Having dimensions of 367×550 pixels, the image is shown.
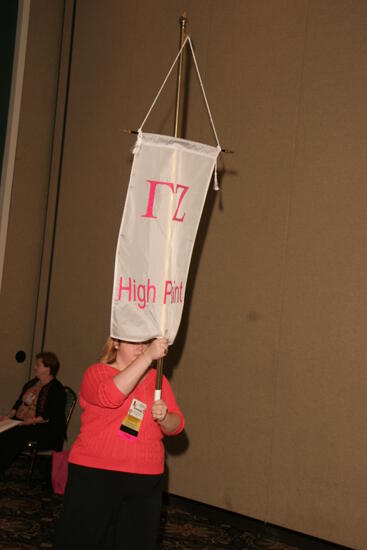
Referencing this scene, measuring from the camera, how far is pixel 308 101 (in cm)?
484

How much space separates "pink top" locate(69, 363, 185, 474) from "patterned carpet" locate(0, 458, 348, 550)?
179 centimetres

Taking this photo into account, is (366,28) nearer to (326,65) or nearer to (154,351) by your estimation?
(326,65)

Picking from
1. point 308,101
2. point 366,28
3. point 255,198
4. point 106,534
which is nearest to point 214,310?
point 255,198

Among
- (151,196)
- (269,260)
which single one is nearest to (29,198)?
(269,260)

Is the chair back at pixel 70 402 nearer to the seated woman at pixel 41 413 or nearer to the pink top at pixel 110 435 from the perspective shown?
the seated woman at pixel 41 413

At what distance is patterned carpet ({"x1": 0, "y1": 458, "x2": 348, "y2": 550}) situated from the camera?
4219 millimetres

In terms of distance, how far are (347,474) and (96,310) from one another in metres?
2.58

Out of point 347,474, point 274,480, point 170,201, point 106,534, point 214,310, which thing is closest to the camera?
point 106,534

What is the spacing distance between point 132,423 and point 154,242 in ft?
2.55

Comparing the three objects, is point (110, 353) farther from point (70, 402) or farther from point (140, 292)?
point (70, 402)

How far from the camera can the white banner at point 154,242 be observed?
9.09ft

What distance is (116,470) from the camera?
257 centimetres

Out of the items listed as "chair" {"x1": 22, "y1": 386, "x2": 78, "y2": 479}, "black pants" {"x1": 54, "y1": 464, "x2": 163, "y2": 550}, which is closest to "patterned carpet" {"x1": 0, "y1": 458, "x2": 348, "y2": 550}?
"chair" {"x1": 22, "y1": 386, "x2": 78, "y2": 479}

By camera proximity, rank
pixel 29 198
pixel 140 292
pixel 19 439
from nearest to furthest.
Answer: pixel 140 292
pixel 19 439
pixel 29 198
